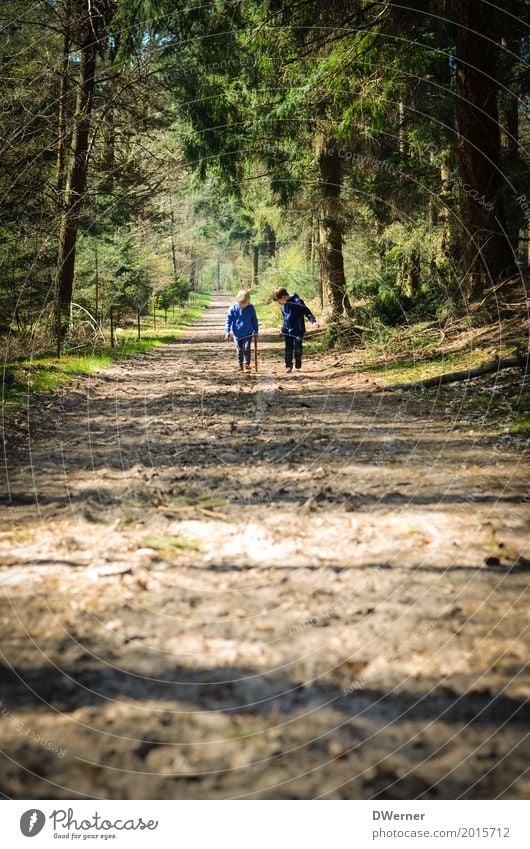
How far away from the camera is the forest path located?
87.0 inches

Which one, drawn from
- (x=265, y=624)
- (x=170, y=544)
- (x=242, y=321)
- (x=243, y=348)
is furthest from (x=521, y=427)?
(x=243, y=348)

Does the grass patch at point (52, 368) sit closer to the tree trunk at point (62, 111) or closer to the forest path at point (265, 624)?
the forest path at point (265, 624)

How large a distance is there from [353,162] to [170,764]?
753 inches

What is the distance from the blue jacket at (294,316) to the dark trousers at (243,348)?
3.14 ft

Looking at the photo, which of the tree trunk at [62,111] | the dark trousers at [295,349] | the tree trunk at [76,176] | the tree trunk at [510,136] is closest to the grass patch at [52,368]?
the tree trunk at [76,176]

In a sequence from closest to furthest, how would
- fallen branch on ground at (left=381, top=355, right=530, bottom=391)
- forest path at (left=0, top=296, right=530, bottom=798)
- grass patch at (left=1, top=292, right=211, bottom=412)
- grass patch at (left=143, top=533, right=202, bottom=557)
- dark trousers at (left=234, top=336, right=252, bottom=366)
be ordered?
forest path at (left=0, top=296, right=530, bottom=798) < grass patch at (left=143, top=533, right=202, bottom=557) < fallen branch on ground at (left=381, top=355, right=530, bottom=391) < grass patch at (left=1, top=292, right=211, bottom=412) < dark trousers at (left=234, top=336, right=252, bottom=366)

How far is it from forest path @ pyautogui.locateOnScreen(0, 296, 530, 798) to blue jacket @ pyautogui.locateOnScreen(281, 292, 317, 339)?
21.9 feet

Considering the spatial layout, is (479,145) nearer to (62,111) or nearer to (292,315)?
(292,315)

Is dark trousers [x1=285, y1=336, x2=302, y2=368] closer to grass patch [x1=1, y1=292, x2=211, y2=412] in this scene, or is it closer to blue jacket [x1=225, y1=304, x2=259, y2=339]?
blue jacket [x1=225, y1=304, x2=259, y2=339]

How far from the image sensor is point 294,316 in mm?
13070

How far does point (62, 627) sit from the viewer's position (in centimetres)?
315

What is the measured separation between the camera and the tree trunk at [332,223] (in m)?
18.6

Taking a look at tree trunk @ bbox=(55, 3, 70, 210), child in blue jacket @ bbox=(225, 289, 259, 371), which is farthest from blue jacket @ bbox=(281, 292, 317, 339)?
tree trunk @ bbox=(55, 3, 70, 210)

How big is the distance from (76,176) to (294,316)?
6.81 meters
